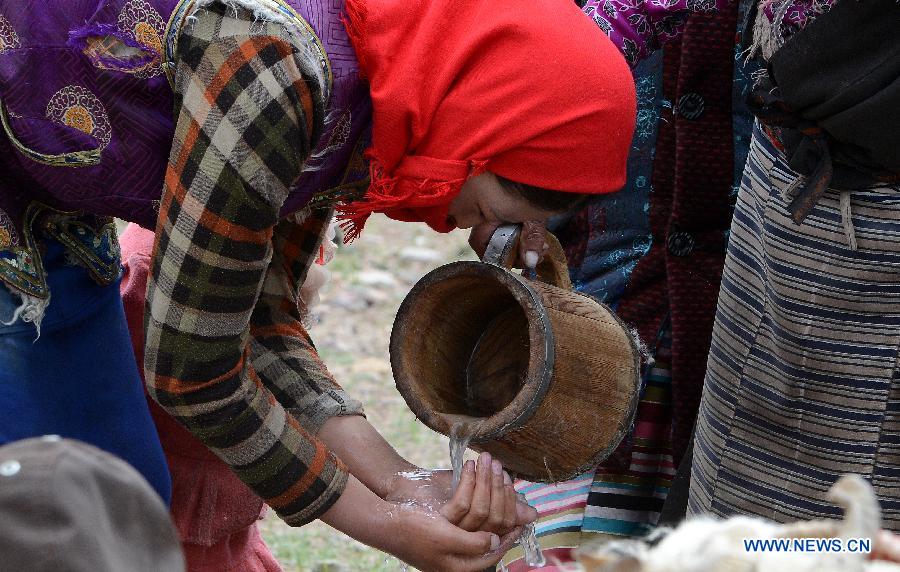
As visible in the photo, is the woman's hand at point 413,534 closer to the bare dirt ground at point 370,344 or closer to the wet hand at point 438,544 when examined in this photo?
the wet hand at point 438,544

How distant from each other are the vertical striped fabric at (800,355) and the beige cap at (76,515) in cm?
129

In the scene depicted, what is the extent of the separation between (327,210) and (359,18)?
67 centimetres

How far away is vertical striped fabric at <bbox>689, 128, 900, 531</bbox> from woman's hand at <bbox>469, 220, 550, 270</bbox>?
39 cm

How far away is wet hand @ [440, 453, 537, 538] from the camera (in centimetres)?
199

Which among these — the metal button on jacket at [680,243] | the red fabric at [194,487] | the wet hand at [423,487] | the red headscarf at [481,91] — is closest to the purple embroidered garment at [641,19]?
the metal button on jacket at [680,243]

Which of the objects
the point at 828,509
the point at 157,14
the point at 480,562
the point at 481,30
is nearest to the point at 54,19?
the point at 157,14

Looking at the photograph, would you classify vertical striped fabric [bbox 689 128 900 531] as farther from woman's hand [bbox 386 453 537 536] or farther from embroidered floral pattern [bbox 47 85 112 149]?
embroidered floral pattern [bbox 47 85 112 149]

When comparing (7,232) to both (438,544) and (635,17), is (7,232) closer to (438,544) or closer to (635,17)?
(438,544)

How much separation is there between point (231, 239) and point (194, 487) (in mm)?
1027

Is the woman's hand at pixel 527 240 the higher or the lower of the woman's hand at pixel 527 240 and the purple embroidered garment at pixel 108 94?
the lower

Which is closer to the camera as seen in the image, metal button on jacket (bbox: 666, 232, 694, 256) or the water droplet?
the water droplet

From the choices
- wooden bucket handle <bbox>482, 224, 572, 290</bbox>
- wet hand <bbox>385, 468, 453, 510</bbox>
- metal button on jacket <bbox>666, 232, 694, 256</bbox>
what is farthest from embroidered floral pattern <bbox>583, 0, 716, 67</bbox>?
wet hand <bbox>385, 468, 453, 510</bbox>

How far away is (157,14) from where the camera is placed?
169cm

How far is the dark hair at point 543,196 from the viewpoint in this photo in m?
1.92
